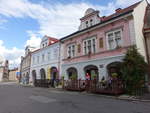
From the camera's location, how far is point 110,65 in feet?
49.0

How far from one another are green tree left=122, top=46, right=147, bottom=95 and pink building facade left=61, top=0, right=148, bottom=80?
223 centimetres

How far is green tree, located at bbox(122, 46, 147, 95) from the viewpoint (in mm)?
10938

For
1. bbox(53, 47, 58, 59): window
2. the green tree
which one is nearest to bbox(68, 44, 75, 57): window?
bbox(53, 47, 58, 59): window

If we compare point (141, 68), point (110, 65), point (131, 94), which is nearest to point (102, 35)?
point (110, 65)

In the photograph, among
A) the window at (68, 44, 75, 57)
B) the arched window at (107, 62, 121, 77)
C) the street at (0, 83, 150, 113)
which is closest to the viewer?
the street at (0, 83, 150, 113)

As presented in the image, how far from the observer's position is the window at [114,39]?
1458cm

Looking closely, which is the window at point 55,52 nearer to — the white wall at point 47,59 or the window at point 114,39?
the white wall at point 47,59

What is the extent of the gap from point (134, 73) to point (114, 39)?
5.19 m

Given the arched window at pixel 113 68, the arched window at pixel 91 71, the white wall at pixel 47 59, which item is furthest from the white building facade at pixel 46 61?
the arched window at pixel 113 68

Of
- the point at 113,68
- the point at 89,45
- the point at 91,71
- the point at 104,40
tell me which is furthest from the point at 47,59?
the point at 113,68

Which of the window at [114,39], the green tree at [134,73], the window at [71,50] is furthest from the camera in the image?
the window at [71,50]

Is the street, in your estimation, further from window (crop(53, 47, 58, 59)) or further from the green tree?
window (crop(53, 47, 58, 59))

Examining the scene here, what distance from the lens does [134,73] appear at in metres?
11.0

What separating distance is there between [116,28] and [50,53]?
14397 millimetres
